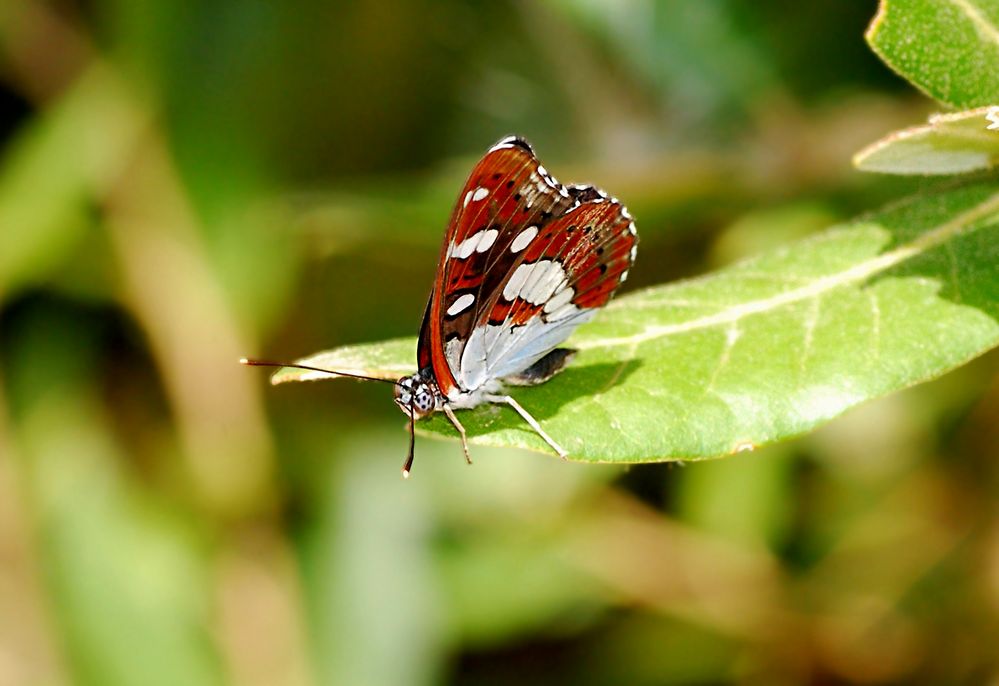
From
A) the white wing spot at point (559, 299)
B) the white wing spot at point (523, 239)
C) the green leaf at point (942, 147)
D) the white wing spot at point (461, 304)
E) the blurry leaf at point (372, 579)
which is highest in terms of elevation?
the green leaf at point (942, 147)

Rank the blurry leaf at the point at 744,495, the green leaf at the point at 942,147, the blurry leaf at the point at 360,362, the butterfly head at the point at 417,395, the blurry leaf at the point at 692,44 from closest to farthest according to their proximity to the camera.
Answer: the green leaf at the point at 942,147, the blurry leaf at the point at 360,362, the butterfly head at the point at 417,395, the blurry leaf at the point at 692,44, the blurry leaf at the point at 744,495

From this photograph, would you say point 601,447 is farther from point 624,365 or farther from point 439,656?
point 439,656

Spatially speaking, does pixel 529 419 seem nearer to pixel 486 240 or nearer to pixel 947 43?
pixel 486 240

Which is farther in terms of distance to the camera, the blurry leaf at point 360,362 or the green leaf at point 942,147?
the blurry leaf at point 360,362

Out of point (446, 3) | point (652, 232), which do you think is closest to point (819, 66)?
point (652, 232)

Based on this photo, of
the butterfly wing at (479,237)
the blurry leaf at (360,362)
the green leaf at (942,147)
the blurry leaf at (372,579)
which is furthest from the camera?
the blurry leaf at (372,579)

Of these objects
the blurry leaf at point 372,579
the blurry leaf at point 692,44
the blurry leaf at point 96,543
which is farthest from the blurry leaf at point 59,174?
the blurry leaf at point 692,44

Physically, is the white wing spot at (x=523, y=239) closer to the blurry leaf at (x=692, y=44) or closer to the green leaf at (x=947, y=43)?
the green leaf at (x=947, y=43)

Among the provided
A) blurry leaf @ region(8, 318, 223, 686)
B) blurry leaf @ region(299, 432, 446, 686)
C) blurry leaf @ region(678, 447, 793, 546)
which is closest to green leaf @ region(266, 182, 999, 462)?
blurry leaf @ region(678, 447, 793, 546)

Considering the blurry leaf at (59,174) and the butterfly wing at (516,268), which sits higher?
the blurry leaf at (59,174)

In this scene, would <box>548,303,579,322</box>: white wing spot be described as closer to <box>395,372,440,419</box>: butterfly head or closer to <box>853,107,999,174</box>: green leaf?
<box>395,372,440,419</box>: butterfly head
